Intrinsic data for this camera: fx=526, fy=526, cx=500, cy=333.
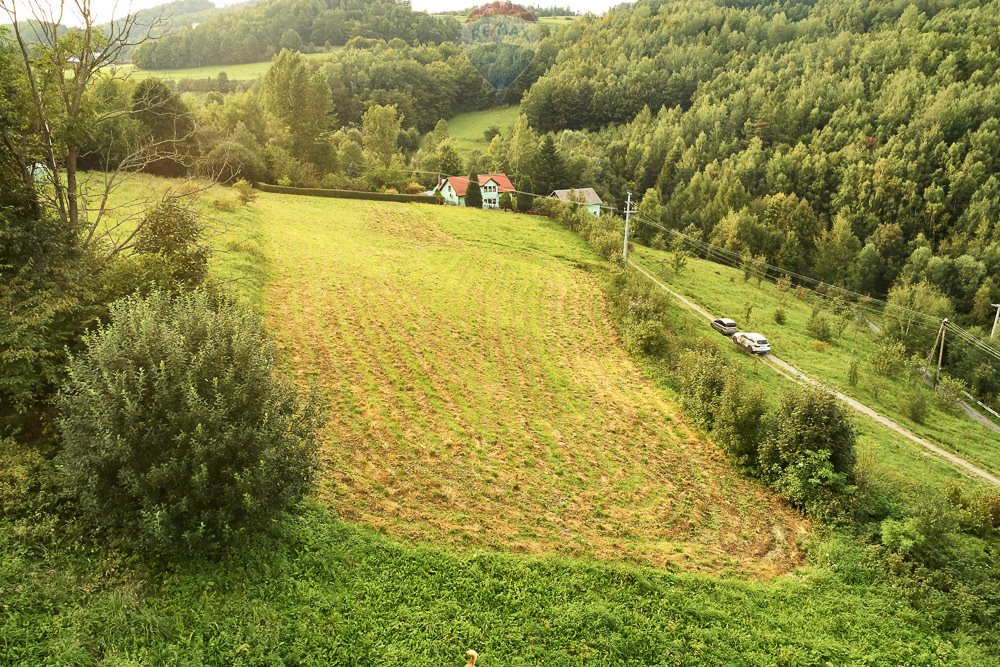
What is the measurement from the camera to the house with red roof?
56.1 meters

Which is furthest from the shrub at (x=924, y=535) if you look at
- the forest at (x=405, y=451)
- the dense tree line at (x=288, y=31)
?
the dense tree line at (x=288, y=31)

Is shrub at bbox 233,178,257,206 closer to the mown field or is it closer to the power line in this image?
the mown field

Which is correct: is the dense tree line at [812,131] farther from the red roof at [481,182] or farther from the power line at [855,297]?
the red roof at [481,182]

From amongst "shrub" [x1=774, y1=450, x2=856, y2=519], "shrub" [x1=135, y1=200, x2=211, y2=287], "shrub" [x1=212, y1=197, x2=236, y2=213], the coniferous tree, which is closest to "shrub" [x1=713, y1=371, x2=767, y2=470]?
"shrub" [x1=774, y1=450, x2=856, y2=519]

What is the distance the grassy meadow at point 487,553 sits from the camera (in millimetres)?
7723

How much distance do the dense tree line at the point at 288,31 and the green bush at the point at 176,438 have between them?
4741 inches

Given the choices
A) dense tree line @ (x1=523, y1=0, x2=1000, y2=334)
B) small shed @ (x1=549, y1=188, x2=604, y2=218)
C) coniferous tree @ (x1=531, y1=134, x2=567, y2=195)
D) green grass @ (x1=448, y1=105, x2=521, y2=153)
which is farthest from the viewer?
green grass @ (x1=448, y1=105, x2=521, y2=153)

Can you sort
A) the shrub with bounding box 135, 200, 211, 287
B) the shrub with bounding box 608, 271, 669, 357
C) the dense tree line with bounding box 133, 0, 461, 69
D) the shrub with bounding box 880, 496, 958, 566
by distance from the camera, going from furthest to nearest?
the dense tree line with bounding box 133, 0, 461, 69
the shrub with bounding box 608, 271, 669, 357
the shrub with bounding box 135, 200, 211, 287
the shrub with bounding box 880, 496, 958, 566

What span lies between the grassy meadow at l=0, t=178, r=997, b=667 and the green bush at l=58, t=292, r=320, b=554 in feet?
2.56

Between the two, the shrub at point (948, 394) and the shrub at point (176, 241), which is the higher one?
the shrub at point (176, 241)

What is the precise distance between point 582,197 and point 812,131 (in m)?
58.5

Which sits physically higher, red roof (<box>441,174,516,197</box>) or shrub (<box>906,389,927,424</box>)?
red roof (<box>441,174,516,197</box>)

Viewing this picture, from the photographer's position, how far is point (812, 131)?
293ft

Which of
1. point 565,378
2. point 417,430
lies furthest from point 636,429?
point 417,430
